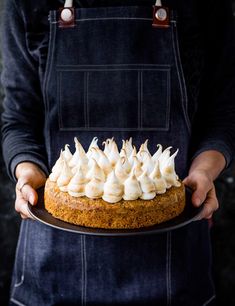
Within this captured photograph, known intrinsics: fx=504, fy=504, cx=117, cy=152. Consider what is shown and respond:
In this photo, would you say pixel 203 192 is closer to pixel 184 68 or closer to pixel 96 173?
pixel 96 173

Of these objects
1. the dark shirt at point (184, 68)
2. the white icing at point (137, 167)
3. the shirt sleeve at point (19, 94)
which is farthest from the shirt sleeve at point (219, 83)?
the shirt sleeve at point (19, 94)

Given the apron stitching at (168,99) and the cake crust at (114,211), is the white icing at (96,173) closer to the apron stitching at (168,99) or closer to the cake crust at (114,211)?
the cake crust at (114,211)

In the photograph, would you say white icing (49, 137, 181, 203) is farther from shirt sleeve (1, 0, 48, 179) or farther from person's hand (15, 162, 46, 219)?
shirt sleeve (1, 0, 48, 179)

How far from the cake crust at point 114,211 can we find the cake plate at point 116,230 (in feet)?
0.08

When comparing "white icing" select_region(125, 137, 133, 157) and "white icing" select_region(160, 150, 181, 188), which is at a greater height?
"white icing" select_region(125, 137, 133, 157)

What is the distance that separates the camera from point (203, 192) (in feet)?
4.75

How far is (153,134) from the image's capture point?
1704 mm

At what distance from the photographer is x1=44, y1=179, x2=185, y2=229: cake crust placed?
133cm

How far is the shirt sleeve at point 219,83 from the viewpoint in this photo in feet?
5.66

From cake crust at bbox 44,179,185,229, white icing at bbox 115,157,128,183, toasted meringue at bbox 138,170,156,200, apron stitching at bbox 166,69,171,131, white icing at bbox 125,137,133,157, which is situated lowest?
cake crust at bbox 44,179,185,229

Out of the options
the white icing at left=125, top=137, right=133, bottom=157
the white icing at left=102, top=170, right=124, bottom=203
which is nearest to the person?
the white icing at left=125, top=137, right=133, bottom=157

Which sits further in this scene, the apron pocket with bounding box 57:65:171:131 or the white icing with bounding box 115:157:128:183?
the apron pocket with bounding box 57:65:171:131

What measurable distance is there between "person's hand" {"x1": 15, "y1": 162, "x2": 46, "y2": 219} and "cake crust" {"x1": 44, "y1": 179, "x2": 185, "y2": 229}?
0.07 metres

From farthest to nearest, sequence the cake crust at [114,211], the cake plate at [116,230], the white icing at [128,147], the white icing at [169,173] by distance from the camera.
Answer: the white icing at [128,147], the white icing at [169,173], the cake crust at [114,211], the cake plate at [116,230]
